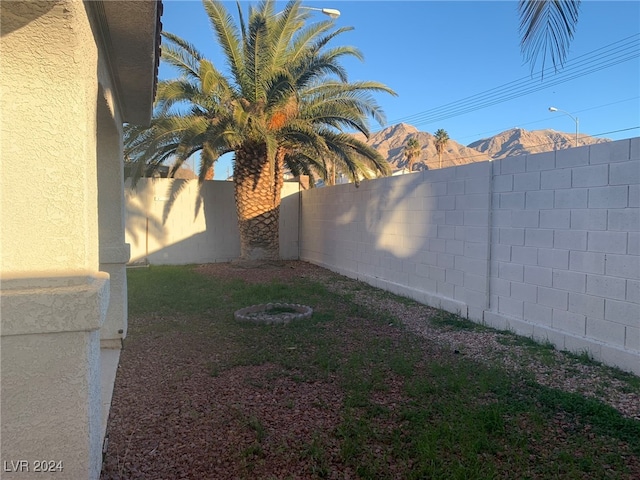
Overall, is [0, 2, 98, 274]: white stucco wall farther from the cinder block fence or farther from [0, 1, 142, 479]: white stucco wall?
the cinder block fence

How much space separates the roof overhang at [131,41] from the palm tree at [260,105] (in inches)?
209

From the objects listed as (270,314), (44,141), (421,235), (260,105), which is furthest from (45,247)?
(260,105)

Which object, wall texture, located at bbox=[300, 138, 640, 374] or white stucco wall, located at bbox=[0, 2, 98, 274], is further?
wall texture, located at bbox=[300, 138, 640, 374]

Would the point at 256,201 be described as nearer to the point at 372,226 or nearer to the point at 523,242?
the point at 372,226

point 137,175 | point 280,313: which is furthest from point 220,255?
point 280,313

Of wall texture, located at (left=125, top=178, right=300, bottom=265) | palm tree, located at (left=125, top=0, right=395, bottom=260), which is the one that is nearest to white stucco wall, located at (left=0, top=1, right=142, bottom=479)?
palm tree, located at (left=125, top=0, right=395, bottom=260)

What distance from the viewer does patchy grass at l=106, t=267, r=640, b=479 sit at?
277 cm

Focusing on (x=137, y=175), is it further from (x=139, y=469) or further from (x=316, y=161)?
(x=139, y=469)

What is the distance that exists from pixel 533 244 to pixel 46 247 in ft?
16.6

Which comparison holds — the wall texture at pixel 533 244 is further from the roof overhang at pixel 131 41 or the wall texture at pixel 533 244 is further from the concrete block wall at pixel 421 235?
Result: the roof overhang at pixel 131 41

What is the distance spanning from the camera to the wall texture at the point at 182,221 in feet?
40.6

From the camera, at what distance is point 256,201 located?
11836 mm

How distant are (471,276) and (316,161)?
7.07 metres

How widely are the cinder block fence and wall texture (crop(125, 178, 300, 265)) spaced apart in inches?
170
